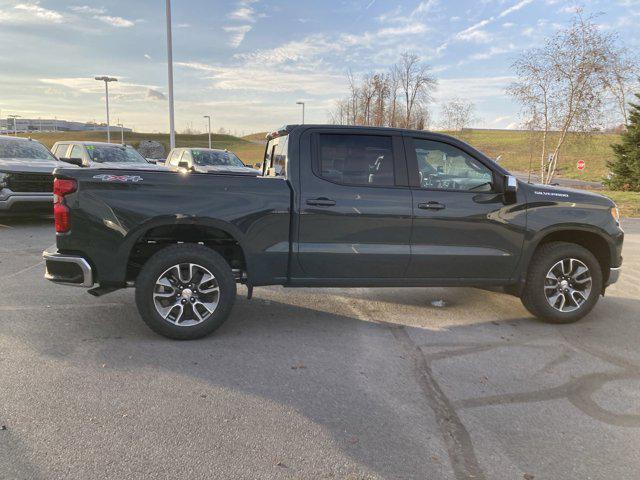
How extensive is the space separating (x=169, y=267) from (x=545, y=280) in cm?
367

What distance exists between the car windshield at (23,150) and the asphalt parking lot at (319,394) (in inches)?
279

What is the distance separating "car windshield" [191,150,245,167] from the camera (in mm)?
15234

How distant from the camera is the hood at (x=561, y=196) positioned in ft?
15.8

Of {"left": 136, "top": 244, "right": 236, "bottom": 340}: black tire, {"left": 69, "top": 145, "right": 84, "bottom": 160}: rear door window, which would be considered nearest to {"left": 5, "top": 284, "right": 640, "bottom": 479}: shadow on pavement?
{"left": 136, "top": 244, "right": 236, "bottom": 340}: black tire

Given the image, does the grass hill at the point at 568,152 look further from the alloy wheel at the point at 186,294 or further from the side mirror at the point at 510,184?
the alloy wheel at the point at 186,294

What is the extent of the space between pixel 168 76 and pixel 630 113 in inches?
930

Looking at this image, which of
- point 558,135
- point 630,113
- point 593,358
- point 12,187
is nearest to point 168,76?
point 12,187

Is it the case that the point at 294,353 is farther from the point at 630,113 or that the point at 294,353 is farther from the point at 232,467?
the point at 630,113

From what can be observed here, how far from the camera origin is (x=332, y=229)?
4422mm

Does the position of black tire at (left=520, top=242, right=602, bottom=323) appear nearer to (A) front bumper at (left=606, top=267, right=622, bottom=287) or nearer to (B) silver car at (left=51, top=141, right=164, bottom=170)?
(A) front bumper at (left=606, top=267, right=622, bottom=287)

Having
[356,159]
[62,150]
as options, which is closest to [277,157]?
[356,159]

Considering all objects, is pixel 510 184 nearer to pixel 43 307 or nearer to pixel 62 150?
pixel 43 307

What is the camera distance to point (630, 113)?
1024 inches

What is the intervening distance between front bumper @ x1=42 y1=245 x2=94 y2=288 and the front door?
2.87m
